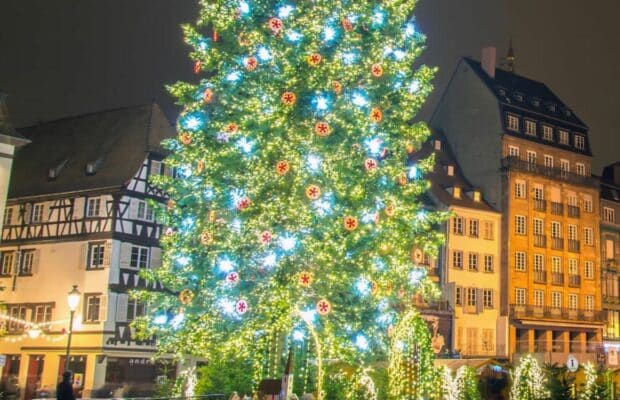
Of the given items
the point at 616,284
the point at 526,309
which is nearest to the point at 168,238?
the point at 526,309

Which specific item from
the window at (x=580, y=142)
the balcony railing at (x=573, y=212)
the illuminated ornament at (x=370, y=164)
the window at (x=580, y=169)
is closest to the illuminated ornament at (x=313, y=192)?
the illuminated ornament at (x=370, y=164)

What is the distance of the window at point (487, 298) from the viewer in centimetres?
5771

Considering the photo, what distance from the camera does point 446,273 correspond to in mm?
55469

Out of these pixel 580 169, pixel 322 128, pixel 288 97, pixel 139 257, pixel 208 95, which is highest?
pixel 580 169

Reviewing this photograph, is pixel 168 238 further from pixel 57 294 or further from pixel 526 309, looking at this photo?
pixel 526 309

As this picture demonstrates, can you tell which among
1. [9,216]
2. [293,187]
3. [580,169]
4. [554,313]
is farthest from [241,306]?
[580,169]

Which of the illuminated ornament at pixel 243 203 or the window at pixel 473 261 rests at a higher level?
the window at pixel 473 261

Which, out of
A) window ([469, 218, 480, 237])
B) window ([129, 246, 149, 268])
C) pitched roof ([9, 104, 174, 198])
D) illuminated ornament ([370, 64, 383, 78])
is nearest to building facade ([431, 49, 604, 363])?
window ([469, 218, 480, 237])

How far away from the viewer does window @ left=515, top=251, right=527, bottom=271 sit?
5934 centimetres

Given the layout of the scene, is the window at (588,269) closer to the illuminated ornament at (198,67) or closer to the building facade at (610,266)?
the building facade at (610,266)

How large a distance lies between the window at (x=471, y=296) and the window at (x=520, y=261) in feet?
13.7

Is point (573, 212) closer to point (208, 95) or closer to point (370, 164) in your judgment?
point (370, 164)

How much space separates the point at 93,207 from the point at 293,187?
24139 millimetres

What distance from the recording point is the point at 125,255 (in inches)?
1769
